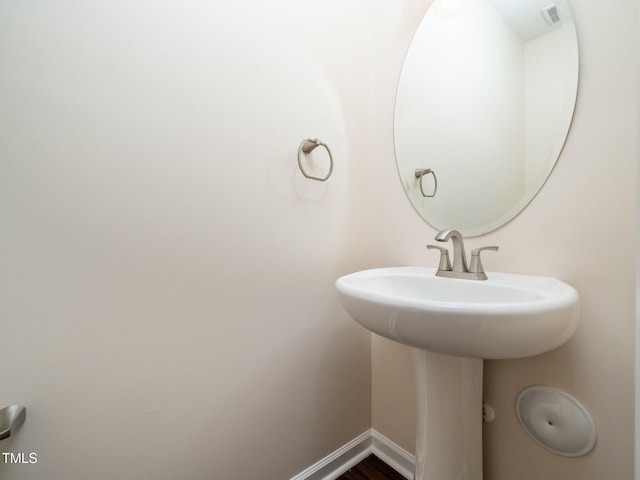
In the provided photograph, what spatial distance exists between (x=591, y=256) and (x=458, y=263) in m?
0.30

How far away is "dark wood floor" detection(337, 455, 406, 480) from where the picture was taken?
103cm

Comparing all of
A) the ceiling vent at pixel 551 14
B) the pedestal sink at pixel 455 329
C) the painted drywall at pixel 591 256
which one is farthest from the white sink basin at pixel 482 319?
the ceiling vent at pixel 551 14

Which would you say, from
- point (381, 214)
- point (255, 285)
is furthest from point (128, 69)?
point (381, 214)

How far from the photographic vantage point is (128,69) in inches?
25.7

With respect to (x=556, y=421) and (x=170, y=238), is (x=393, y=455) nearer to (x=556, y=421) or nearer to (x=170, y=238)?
(x=556, y=421)

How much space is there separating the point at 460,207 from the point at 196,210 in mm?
882

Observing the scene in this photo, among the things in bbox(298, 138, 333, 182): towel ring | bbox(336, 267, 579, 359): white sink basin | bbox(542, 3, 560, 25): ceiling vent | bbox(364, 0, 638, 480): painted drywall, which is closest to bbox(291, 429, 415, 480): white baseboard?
bbox(364, 0, 638, 480): painted drywall

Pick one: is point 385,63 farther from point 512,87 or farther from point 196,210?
point 196,210

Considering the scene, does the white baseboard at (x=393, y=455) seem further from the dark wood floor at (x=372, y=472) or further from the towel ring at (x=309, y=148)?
the towel ring at (x=309, y=148)

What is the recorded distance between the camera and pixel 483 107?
86cm

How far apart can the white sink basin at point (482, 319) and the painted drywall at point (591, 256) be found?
0.11 meters

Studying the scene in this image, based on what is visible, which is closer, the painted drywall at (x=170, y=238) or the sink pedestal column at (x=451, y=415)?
the painted drywall at (x=170, y=238)

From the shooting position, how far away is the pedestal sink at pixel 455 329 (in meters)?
0.46

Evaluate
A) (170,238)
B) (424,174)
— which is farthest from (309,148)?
(170,238)
